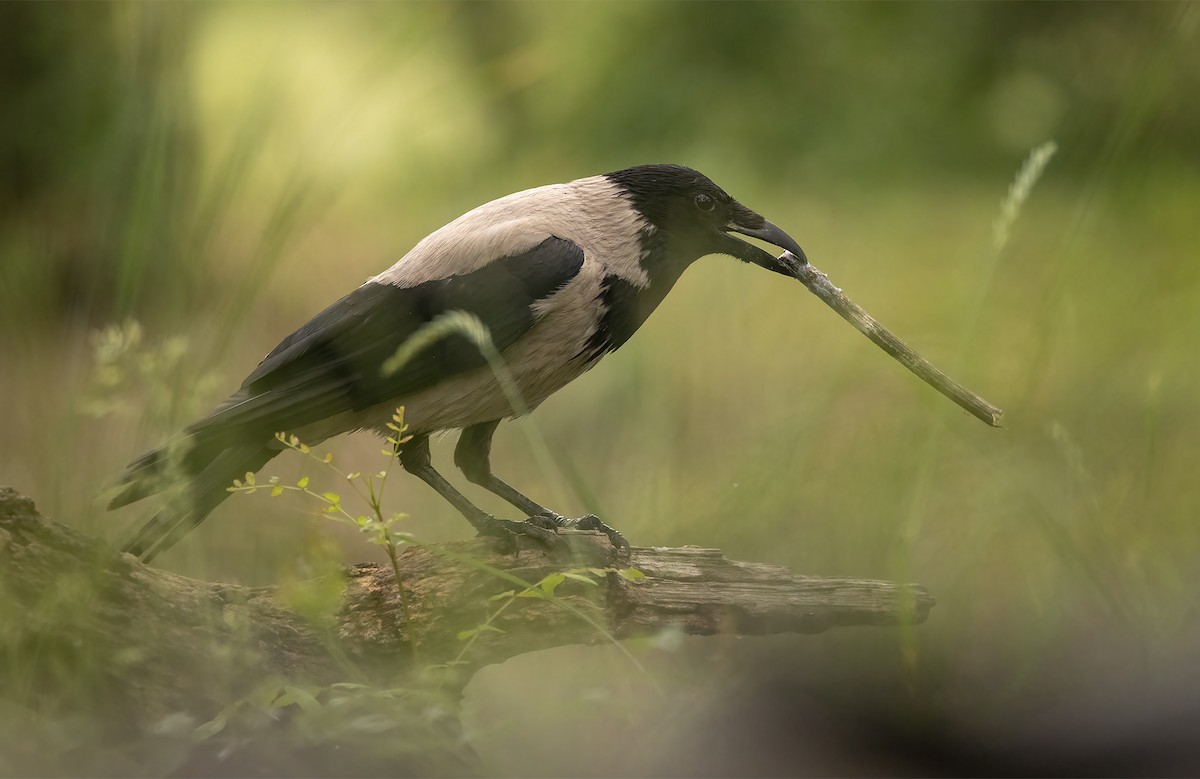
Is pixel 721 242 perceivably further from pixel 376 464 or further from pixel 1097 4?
pixel 1097 4

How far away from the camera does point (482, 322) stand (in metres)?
1.65

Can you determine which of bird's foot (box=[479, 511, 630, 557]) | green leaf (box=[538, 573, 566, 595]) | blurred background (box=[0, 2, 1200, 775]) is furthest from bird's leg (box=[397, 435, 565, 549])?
green leaf (box=[538, 573, 566, 595])

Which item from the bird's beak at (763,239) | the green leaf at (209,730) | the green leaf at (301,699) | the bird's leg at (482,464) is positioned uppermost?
the bird's beak at (763,239)

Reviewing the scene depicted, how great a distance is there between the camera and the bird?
1650 millimetres

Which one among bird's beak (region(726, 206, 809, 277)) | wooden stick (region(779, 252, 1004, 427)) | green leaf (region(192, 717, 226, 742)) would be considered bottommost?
green leaf (region(192, 717, 226, 742))

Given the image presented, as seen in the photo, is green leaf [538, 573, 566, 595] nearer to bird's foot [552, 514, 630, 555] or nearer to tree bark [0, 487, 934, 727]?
tree bark [0, 487, 934, 727]

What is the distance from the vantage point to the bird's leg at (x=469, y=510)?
1742 millimetres

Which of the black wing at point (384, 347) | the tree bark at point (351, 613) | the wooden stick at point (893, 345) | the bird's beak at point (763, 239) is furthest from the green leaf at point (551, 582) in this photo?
the bird's beak at point (763, 239)

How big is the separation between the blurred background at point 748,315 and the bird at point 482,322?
10 cm

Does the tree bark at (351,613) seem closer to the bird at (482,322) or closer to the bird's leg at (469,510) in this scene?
the bird's leg at (469,510)

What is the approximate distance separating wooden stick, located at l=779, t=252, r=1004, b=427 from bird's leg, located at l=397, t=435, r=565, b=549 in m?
0.57

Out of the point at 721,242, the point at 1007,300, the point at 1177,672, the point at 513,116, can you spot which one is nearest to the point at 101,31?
the point at 513,116

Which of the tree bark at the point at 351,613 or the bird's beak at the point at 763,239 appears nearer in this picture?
the tree bark at the point at 351,613

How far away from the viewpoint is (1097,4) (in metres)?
2.78
